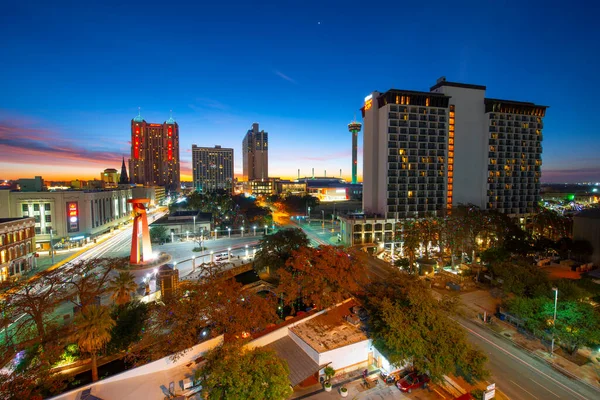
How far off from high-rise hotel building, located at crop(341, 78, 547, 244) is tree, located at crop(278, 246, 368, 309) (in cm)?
3618

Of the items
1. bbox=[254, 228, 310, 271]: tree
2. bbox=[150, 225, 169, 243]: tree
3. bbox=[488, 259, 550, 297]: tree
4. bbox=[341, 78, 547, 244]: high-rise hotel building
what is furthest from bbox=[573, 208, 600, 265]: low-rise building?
bbox=[150, 225, 169, 243]: tree

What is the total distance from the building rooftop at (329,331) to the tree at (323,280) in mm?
1304

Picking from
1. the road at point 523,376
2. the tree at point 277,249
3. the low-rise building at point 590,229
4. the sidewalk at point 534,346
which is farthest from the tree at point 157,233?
the low-rise building at point 590,229

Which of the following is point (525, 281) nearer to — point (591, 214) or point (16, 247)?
point (591, 214)

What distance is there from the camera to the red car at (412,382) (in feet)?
67.4

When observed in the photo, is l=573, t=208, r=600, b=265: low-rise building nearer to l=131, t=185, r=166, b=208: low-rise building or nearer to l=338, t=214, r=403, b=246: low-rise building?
l=338, t=214, r=403, b=246: low-rise building

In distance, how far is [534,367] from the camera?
22766 millimetres

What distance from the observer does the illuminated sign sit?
64.2 metres

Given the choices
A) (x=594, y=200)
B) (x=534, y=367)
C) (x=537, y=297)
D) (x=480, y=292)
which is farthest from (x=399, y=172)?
(x=594, y=200)

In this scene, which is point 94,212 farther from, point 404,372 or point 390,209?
point 404,372

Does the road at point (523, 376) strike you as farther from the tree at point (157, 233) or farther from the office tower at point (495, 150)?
the tree at point (157, 233)

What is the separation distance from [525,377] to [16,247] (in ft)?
203

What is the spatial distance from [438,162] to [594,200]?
515 ft

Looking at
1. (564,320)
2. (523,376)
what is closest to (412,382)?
(523,376)
